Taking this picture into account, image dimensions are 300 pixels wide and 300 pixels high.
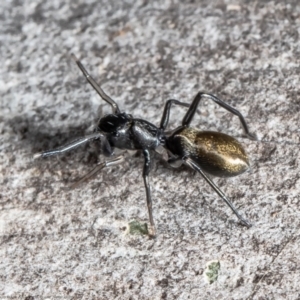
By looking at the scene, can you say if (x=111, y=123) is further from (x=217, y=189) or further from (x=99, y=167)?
(x=217, y=189)

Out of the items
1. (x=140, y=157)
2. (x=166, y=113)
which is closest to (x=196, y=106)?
(x=166, y=113)

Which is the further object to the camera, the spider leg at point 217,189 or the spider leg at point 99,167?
the spider leg at point 99,167

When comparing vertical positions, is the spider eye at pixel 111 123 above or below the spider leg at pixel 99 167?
above

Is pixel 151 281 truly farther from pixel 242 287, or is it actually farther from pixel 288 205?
pixel 288 205

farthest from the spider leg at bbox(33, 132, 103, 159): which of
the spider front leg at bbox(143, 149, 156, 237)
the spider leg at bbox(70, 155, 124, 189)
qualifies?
the spider front leg at bbox(143, 149, 156, 237)

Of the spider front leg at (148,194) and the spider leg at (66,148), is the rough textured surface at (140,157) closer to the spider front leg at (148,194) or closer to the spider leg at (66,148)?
the spider front leg at (148,194)

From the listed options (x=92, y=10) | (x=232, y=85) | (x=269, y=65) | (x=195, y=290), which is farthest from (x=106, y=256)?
(x=92, y=10)

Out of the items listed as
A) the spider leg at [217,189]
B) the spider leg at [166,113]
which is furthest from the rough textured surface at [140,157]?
the spider leg at [166,113]
